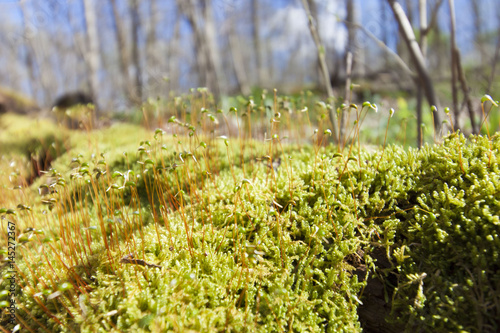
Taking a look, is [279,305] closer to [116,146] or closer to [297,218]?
[297,218]

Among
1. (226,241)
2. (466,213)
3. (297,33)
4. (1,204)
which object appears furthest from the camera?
(297,33)

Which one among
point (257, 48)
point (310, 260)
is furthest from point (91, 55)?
point (257, 48)

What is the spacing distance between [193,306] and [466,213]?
1.22 metres

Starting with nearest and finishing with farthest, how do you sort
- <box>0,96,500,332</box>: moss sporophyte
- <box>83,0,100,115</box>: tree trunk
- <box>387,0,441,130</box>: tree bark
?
<box>0,96,500,332</box>: moss sporophyte
<box>387,0,441,130</box>: tree bark
<box>83,0,100,115</box>: tree trunk

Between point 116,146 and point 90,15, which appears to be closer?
point 116,146

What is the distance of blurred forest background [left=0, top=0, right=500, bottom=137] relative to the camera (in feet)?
7.54

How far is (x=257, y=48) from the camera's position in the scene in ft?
44.1

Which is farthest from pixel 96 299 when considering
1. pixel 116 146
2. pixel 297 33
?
pixel 297 33

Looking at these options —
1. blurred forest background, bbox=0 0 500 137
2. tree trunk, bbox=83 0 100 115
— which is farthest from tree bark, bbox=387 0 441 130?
tree trunk, bbox=83 0 100 115

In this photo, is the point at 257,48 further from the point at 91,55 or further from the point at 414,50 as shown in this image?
the point at 414,50

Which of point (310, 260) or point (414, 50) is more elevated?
point (414, 50)

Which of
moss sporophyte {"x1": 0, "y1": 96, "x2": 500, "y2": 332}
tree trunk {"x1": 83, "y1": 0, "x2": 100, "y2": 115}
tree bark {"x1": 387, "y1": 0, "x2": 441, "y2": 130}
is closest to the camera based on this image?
moss sporophyte {"x1": 0, "y1": 96, "x2": 500, "y2": 332}

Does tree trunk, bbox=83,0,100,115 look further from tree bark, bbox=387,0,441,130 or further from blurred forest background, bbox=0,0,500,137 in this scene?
tree bark, bbox=387,0,441,130

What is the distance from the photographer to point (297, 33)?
2105 cm
